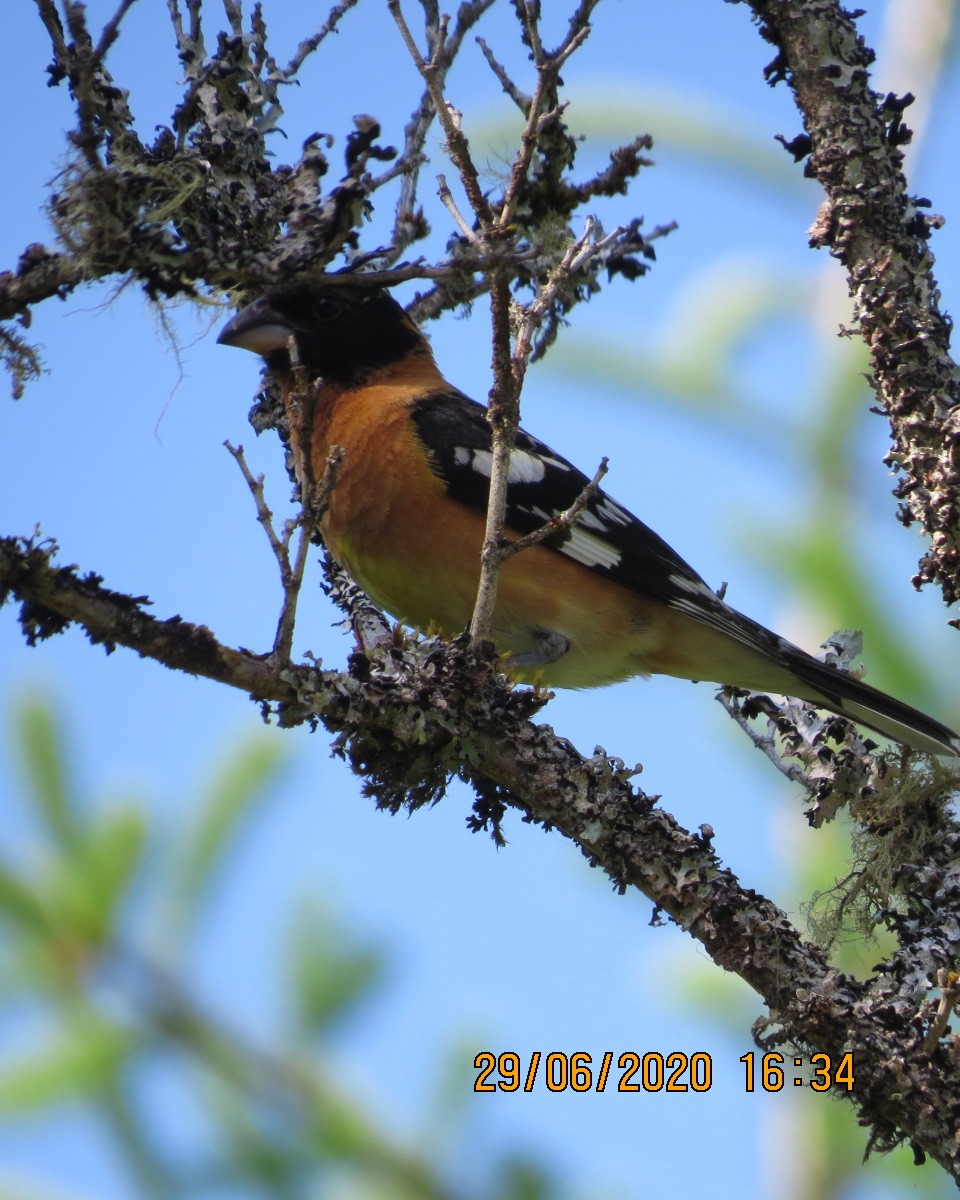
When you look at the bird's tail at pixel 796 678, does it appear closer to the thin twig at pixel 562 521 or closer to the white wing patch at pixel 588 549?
the white wing patch at pixel 588 549

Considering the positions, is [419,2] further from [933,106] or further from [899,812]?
[933,106]

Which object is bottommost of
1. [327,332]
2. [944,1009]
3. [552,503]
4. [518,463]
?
[944,1009]

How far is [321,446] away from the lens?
499cm

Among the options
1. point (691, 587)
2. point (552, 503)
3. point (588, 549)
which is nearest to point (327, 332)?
point (552, 503)

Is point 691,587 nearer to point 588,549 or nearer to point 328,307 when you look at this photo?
point 588,549

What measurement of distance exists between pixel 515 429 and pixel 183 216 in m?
1.27

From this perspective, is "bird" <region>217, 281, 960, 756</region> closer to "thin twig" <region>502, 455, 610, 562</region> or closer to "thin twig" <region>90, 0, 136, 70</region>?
"thin twig" <region>502, 455, 610, 562</region>

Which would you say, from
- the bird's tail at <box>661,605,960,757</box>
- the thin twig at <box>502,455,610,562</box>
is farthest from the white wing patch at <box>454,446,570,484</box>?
the thin twig at <box>502,455,610,562</box>

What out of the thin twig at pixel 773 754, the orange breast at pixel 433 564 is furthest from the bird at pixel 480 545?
the thin twig at pixel 773 754

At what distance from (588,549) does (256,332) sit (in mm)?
1537

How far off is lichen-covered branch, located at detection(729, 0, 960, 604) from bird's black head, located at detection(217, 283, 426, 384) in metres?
1.99

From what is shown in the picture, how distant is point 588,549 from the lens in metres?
4.84

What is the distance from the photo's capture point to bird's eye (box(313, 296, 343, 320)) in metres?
5.23

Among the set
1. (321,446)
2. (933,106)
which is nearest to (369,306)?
(321,446)
